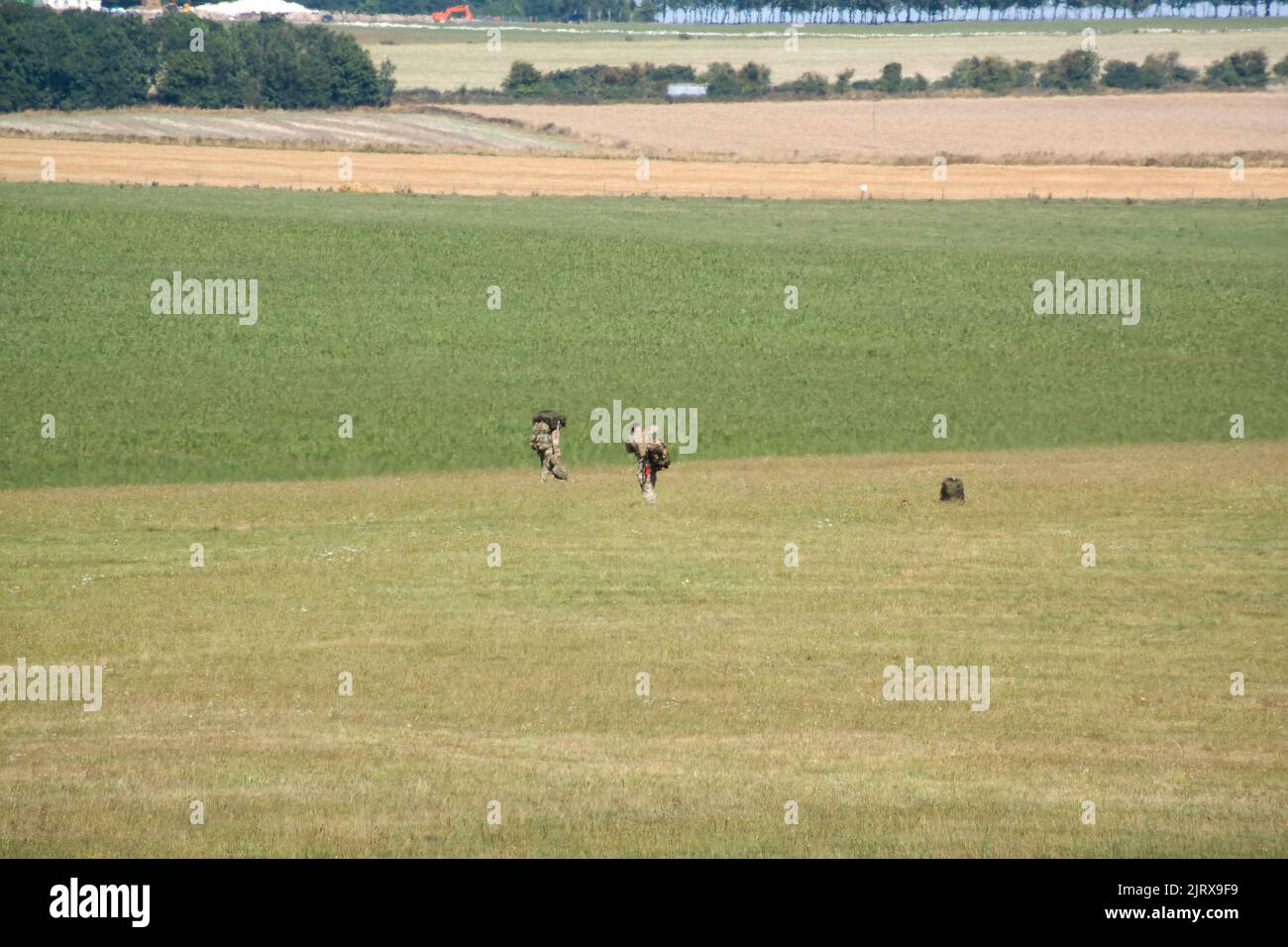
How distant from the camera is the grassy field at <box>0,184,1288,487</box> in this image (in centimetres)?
3922

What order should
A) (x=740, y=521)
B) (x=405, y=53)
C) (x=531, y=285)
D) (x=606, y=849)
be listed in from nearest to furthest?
1. (x=606, y=849)
2. (x=740, y=521)
3. (x=531, y=285)
4. (x=405, y=53)

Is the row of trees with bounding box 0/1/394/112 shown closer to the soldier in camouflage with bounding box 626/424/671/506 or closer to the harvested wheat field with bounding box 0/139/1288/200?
the harvested wheat field with bounding box 0/139/1288/200

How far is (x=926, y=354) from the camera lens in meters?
49.3

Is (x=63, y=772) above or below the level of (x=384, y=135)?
below

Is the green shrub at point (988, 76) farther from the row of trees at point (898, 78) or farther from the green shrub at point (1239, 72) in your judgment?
the green shrub at point (1239, 72)

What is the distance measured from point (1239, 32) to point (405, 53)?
272 feet

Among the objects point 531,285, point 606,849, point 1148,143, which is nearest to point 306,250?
point 531,285

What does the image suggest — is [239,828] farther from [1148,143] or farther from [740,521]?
[1148,143]

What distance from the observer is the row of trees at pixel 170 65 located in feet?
373

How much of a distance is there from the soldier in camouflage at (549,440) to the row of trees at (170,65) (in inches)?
3482

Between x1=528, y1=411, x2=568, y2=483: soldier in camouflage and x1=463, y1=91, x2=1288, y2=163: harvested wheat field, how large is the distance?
237 ft


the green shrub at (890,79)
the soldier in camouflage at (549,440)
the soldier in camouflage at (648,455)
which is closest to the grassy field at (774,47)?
the green shrub at (890,79)

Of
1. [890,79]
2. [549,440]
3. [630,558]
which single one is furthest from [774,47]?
[630,558]

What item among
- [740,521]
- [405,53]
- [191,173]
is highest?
[405,53]
